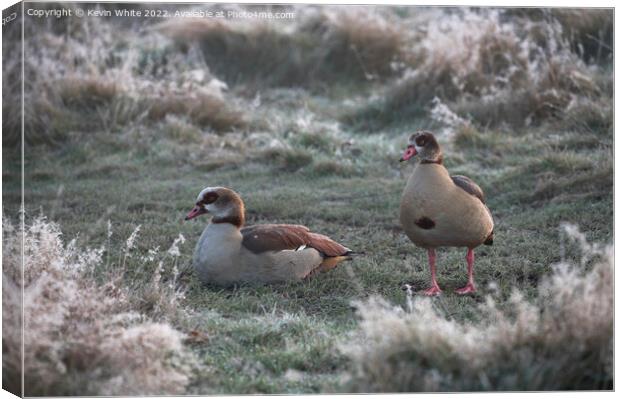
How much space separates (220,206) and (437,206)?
4.61ft

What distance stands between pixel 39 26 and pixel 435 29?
437 centimetres

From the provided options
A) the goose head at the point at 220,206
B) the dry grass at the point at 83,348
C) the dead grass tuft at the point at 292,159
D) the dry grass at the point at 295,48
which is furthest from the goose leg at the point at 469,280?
the dry grass at the point at 295,48

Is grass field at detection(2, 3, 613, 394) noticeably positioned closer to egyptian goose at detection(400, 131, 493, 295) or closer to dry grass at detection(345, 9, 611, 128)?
dry grass at detection(345, 9, 611, 128)

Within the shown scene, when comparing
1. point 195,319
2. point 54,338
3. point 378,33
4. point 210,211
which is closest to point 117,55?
point 378,33

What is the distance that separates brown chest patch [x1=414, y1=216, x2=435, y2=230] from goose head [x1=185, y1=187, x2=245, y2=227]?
1160 millimetres

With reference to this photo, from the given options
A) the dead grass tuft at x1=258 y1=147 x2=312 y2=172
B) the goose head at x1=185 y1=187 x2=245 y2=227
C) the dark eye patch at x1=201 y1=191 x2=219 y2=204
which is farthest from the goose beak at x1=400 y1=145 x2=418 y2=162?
the dead grass tuft at x1=258 y1=147 x2=312 y2=172

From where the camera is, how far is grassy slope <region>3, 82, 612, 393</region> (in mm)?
5594

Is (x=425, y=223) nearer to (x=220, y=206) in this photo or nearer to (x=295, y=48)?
(x=220, y=206)

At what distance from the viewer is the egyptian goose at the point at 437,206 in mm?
6316

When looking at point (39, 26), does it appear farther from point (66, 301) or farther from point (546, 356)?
point (546, 356)

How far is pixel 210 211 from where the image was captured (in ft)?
22.0

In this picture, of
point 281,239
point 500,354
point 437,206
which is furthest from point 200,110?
point 500,354

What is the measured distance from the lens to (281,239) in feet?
21.8

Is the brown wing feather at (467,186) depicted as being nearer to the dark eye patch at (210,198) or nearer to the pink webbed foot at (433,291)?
the pink webbed foot at (433,291)
